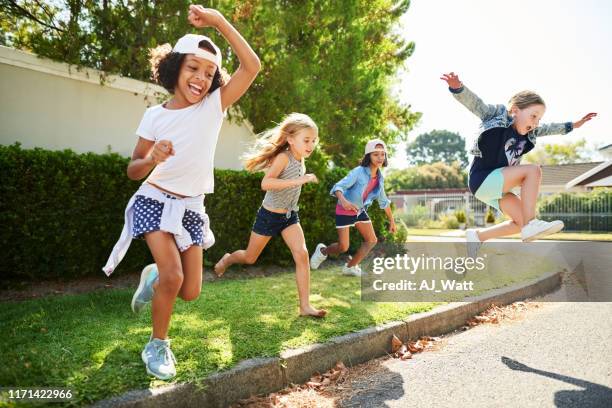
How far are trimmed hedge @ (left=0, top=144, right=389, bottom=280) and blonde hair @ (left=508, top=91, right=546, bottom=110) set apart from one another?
392 cm

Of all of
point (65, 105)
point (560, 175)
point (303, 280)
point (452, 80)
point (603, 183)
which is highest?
point (560, 175)

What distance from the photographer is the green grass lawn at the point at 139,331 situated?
2.47 meters

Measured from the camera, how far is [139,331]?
339cm

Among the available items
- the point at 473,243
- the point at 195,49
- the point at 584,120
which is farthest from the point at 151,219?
the point at 584,120

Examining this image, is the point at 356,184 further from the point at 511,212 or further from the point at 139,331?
the point at 139,331

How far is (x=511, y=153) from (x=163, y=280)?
12.2 feet

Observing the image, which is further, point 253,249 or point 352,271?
point 352,271

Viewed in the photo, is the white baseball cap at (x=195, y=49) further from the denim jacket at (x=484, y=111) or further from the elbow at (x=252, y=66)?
the denim jacket at (x=484, y=111)

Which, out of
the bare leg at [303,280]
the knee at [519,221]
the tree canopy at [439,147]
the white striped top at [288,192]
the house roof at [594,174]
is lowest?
the bare leg at [303,280]

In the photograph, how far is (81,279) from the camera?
5.50m

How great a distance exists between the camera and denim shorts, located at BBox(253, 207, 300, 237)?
14.2 feet

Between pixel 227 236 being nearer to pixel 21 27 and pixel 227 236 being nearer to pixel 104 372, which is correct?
pixel 104 372

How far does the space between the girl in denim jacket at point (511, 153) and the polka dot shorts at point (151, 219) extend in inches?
114

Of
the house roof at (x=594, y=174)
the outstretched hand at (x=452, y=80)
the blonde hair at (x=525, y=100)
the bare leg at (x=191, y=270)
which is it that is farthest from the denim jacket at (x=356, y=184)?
the house roof at (x=594, y=174)
